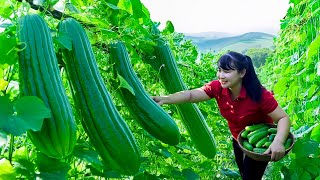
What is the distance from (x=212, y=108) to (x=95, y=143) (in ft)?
15.0

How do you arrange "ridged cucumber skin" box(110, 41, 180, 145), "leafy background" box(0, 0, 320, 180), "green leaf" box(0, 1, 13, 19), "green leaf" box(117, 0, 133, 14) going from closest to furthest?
"leafy background" box(0, 0, 320, 180)
"green leaf" box(0, 1, 13, 19)
"ridged cucumber skin" box(110, 41, 180, 145)
"green leaf" box(117, 0, 133, 14)

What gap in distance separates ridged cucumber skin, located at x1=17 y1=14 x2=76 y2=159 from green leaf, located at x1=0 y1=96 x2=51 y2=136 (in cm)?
6

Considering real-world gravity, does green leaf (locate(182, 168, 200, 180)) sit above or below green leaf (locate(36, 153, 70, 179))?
below

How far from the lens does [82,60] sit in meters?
1.92

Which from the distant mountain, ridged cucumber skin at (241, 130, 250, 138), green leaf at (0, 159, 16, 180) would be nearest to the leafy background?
green leaf at (0, 159, 16, 180)

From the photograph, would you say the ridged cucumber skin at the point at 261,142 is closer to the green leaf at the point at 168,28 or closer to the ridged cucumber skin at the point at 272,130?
the ridged cucumber skin at the point at 272,130

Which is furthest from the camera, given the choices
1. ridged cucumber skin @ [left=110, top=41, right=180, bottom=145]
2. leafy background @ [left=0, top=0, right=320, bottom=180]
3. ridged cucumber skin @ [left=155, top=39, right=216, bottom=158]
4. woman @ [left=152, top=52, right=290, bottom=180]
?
woman @ [left=152, top=52, right=290, bottom=180]

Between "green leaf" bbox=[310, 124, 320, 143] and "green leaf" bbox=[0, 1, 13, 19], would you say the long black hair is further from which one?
"green leaf" bbox=[0, 1, 13, 19]

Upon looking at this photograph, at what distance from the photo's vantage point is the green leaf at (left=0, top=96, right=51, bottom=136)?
154 centimetres

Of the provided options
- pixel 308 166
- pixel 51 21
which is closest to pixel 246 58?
pixel 308 166

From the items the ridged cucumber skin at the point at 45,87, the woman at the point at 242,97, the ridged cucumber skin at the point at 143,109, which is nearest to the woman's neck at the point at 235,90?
the woman at the point at 242,97

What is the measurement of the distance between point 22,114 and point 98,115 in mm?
339

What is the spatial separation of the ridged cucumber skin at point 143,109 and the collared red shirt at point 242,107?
118 cm

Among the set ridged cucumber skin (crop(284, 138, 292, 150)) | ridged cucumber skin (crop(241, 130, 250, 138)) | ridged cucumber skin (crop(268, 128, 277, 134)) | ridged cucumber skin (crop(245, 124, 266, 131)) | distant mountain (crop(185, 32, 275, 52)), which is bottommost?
distant mountain (crop(185, 32, 275, 52))
